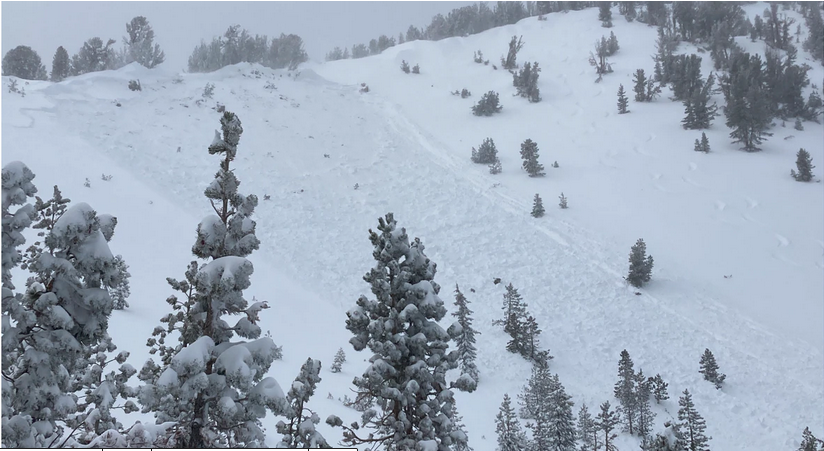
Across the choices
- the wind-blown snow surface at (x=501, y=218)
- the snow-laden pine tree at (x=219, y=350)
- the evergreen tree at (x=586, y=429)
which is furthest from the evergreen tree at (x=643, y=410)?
the snow-laden pine tree at (x=219, y=350)

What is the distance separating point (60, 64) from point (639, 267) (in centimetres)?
5226

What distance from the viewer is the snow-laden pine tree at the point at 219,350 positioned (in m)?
6.58

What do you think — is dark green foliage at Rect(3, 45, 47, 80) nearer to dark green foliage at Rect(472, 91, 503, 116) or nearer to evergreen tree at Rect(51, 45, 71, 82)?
evergreen tree at Rect(51, 45, 71, 82)

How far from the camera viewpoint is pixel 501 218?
29.7 m

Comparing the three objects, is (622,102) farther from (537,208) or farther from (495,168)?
(537,208)

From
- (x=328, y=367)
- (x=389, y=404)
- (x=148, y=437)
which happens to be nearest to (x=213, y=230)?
(x=148, y=437)

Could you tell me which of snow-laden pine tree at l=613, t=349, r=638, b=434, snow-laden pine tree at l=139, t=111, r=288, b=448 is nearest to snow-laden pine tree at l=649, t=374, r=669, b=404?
snow-laden pine tree at l=613, t=349, r=638, b=434

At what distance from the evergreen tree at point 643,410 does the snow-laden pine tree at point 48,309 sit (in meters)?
15.2

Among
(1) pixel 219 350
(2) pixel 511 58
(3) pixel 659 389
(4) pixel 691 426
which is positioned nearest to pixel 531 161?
(3) pixel 659 389

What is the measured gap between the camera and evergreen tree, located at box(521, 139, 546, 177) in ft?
113

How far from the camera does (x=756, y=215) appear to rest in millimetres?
28938

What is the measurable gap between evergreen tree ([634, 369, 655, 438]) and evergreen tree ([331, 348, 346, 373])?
997 cm

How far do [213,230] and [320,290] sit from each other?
1732cm

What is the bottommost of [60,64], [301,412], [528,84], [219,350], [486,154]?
[486,154]
